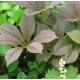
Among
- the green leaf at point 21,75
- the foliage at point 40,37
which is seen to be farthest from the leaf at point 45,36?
the green leaf at point 21,75

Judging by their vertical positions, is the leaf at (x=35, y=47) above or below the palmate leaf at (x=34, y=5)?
below

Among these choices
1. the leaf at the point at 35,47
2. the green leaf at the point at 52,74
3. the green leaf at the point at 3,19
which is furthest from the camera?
the green leaf at the point at 3,19

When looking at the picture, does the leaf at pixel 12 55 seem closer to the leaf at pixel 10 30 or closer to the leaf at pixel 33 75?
the leaf at pixel 10 30

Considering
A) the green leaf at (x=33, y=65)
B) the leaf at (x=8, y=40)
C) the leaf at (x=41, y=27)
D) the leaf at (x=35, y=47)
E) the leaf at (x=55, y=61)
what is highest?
the leaf at (x=41, y=27)

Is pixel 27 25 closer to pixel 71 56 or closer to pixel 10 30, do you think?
pixel 10 30

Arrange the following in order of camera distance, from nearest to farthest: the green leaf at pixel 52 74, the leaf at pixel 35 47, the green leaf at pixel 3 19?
the leaf at pixel 35 47
the green leaf at pixel 52 74
the green leaf at pixel 3 19

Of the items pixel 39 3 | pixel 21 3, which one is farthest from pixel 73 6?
pixel 21 3

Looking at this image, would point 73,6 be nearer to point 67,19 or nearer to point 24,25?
point 67,19

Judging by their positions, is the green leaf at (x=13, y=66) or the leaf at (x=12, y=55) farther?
the green leaf at (x=13, y=66)
